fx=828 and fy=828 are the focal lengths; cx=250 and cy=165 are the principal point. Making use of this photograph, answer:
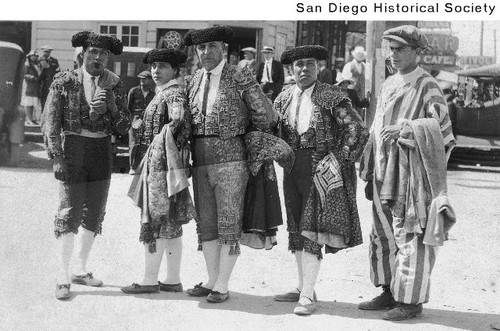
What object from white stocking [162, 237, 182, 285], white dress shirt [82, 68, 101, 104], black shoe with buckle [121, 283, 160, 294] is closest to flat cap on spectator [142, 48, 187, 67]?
white dress shirt [82, 68, 101, 104]

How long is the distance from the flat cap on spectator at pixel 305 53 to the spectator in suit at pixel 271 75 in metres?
6.53

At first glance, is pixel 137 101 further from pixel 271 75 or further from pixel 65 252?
pixel 271 75

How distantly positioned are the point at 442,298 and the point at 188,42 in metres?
2.12

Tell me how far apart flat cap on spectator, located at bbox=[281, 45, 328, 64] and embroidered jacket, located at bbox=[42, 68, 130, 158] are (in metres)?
1.07

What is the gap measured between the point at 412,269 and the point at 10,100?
598 cm

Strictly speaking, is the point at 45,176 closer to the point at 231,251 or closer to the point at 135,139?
the point at 135,139

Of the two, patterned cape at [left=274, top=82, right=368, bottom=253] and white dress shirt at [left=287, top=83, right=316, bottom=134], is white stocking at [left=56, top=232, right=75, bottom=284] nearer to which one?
patterned cape at [left=274, top=82, right=368, bottom=253]

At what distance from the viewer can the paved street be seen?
14.0 ft

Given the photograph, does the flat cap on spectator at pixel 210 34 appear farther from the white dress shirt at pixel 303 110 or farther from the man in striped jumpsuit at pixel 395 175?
the man in striped jumpsuit at pixel 395 175

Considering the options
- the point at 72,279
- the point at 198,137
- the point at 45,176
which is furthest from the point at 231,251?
the point at 45,176

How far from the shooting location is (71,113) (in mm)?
4848

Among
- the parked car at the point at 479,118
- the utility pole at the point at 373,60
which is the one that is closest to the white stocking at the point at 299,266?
the utility pole at the point at 373,60

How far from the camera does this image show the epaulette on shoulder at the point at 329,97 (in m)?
4.61

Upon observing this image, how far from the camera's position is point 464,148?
35.1ft
